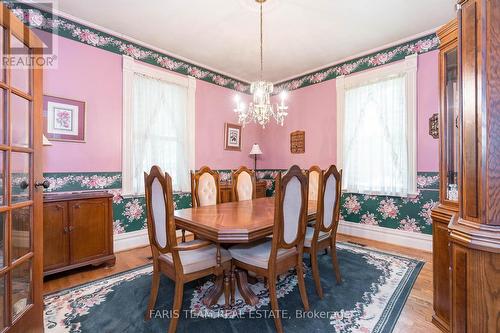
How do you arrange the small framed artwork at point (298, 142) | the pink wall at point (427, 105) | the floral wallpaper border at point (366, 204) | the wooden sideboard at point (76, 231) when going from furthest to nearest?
the small framed artwork at point (298, 142) → the pink wall at point (427, 105) → the floral wallpaper border at point (366, 204) → the wooden sideboard at point (76, 231)

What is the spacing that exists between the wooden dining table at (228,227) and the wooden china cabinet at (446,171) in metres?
0.92

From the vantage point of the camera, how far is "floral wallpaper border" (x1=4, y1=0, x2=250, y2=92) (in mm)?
2561

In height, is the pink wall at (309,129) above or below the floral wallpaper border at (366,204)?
above

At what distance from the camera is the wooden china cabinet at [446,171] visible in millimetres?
1513

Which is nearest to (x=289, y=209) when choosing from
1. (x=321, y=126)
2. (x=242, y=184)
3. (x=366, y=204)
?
(x=242, y=184)

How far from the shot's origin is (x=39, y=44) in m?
1.54

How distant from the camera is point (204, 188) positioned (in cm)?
283

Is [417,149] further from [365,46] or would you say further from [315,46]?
[315,46]

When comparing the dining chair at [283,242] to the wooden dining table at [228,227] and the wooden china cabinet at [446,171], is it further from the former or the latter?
the wooden china cabinet at [446,171]

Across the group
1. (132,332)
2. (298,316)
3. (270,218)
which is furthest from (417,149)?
(132,332)

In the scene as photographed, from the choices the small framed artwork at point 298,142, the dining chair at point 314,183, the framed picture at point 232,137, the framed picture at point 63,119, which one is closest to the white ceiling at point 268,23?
the framed picture at point 63,119

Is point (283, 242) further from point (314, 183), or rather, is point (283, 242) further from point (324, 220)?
point (314, 183)

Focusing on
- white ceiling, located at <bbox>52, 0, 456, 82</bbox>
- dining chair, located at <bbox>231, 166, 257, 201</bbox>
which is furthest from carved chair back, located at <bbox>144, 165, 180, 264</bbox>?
white ceiling, located at <bbox>52, 0, 456, 82</bbox>

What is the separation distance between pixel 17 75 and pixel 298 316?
2.31m
